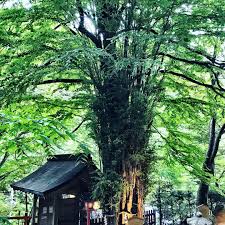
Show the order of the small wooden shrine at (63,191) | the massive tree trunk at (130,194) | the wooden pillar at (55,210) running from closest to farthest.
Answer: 1. the massive tree trunk at (130,194)
2. the small wooden shrine at (63,191)
3. the wooden pillar at (55,210)

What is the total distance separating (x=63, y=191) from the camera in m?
11.4

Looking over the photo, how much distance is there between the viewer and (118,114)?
8.34 metres

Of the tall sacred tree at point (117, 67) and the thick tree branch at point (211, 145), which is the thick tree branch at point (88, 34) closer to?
the tall sacred tree at point (117, 67)

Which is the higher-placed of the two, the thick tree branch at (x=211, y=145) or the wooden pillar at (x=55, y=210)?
the thick tree branch at (x=211, y=145)

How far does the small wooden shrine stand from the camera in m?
11.1

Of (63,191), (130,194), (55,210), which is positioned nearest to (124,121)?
(130,194)

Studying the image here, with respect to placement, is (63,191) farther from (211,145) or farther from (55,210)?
(211,145)

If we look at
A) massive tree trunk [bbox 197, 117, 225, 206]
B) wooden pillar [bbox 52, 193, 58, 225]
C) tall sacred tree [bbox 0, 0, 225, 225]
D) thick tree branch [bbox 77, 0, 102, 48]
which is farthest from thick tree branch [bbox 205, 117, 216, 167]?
wooden pillar [bbox 52, 193, 58, 225]

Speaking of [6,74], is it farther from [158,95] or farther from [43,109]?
[158,95]

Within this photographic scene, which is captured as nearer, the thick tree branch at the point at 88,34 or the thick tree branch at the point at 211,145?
the thick tree branch at the point at 88,34

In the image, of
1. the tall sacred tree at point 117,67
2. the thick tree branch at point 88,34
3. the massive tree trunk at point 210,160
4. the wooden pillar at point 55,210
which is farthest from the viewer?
the massive tree trunk at point 210,160

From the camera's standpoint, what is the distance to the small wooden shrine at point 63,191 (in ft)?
36.3

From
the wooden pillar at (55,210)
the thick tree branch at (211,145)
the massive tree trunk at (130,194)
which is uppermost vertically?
the thick tree branch at (211,145)

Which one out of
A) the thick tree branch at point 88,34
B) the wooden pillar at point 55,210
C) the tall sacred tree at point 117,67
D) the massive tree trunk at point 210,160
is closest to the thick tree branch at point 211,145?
the massive tree trunk at point 210,160
